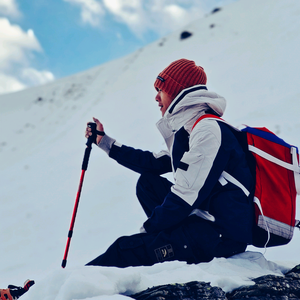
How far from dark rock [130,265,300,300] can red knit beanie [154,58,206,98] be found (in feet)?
5.83

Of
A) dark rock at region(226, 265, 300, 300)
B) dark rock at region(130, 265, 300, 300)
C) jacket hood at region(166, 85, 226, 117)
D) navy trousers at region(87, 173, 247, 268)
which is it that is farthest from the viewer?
jacket hood at region(166, 85, 226, 117)

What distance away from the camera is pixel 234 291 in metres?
2.06

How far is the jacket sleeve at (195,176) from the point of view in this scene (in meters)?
2.25

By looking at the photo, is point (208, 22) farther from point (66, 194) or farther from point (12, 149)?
point (66, 194)

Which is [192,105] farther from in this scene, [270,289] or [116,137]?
[116,137]

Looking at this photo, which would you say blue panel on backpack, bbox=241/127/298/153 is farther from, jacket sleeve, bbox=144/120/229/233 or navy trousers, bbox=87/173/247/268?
navy trousers, bbox=87/173/247/268

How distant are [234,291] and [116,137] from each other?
463 inches

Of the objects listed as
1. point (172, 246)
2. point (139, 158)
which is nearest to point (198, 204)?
point (172, 246)

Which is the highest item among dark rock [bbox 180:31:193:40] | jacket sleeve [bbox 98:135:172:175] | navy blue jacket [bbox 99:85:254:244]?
dark rock [bbox 180:31:193:40]

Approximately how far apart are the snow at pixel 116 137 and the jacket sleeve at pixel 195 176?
16.2 inches

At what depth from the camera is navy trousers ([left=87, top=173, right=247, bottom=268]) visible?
2.37 metres

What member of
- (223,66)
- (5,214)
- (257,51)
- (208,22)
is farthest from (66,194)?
(208,22)

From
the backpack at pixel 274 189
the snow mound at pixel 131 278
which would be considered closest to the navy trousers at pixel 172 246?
the snow mound at pixel 131 278

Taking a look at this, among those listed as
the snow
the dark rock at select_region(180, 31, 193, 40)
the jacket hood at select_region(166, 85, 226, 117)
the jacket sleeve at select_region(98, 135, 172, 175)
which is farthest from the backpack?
the dark rock at select_region(180, 31, 193, 40)
